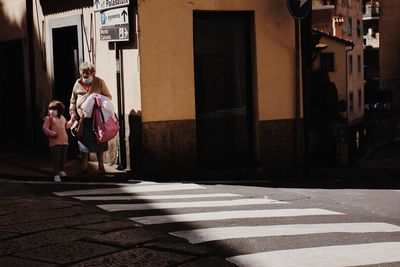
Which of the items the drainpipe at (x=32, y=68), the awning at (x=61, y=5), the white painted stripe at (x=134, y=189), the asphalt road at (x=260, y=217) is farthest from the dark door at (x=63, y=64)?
the white painted stripe at (x=134, y=189)

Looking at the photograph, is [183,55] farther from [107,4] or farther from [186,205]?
[186,205]

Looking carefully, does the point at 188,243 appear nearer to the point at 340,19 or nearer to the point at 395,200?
the point at 395,200

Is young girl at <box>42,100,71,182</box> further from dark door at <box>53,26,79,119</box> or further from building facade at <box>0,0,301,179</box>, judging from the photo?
dark door at <box>53,26,79,119</box>

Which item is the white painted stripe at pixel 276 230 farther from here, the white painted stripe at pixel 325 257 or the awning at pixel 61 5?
the awning at pixel 61 5

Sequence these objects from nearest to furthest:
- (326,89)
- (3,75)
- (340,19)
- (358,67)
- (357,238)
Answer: (357,238) < (3,75) < (326,89) < (340,19) < (358,67)

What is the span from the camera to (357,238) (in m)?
6.65

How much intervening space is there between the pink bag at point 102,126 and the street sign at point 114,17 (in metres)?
1.56

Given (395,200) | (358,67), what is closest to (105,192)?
(395,200)

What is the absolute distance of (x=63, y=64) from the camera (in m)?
14.7

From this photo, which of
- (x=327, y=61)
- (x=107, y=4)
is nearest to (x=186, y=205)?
(x=107, y=4)

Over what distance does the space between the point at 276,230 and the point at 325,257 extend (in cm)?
115

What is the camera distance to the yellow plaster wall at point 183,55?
11984mm

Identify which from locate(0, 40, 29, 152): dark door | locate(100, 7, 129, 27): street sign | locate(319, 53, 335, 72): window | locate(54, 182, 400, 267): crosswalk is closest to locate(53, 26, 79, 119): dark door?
locate(0, 40, 29, 152): dark door

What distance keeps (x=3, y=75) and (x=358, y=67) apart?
140ft
